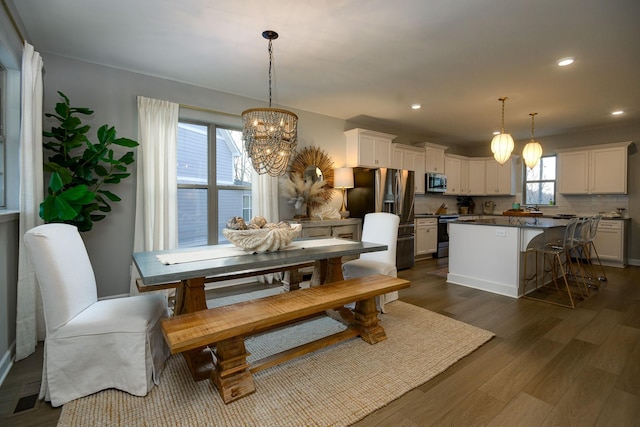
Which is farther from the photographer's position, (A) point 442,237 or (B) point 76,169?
(A) point 442,237

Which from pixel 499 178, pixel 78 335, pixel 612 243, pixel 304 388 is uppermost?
pixel 499 178

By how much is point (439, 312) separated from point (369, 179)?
2494 mm

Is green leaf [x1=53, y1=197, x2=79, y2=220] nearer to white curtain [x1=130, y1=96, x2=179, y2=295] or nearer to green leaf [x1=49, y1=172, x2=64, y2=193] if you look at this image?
green leaf [x1=49, y1=172, x2=64, y2=193]

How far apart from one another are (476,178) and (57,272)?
7.73 metres

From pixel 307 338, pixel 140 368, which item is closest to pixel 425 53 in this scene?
pixel 307 338

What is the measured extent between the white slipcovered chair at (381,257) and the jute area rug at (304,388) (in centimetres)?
58

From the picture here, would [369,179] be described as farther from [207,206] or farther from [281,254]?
[281,254]

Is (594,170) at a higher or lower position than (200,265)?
higher

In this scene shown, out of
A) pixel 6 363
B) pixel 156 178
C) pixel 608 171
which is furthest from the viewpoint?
pixel 608 171

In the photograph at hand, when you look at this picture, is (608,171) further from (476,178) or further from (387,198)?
(387,198)

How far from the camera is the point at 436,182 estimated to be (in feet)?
21.2

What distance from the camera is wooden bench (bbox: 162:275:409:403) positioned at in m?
1.64

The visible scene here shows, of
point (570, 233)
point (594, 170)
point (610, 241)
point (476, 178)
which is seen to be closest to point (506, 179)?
point (476, 178)

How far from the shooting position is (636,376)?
78.7 inches
